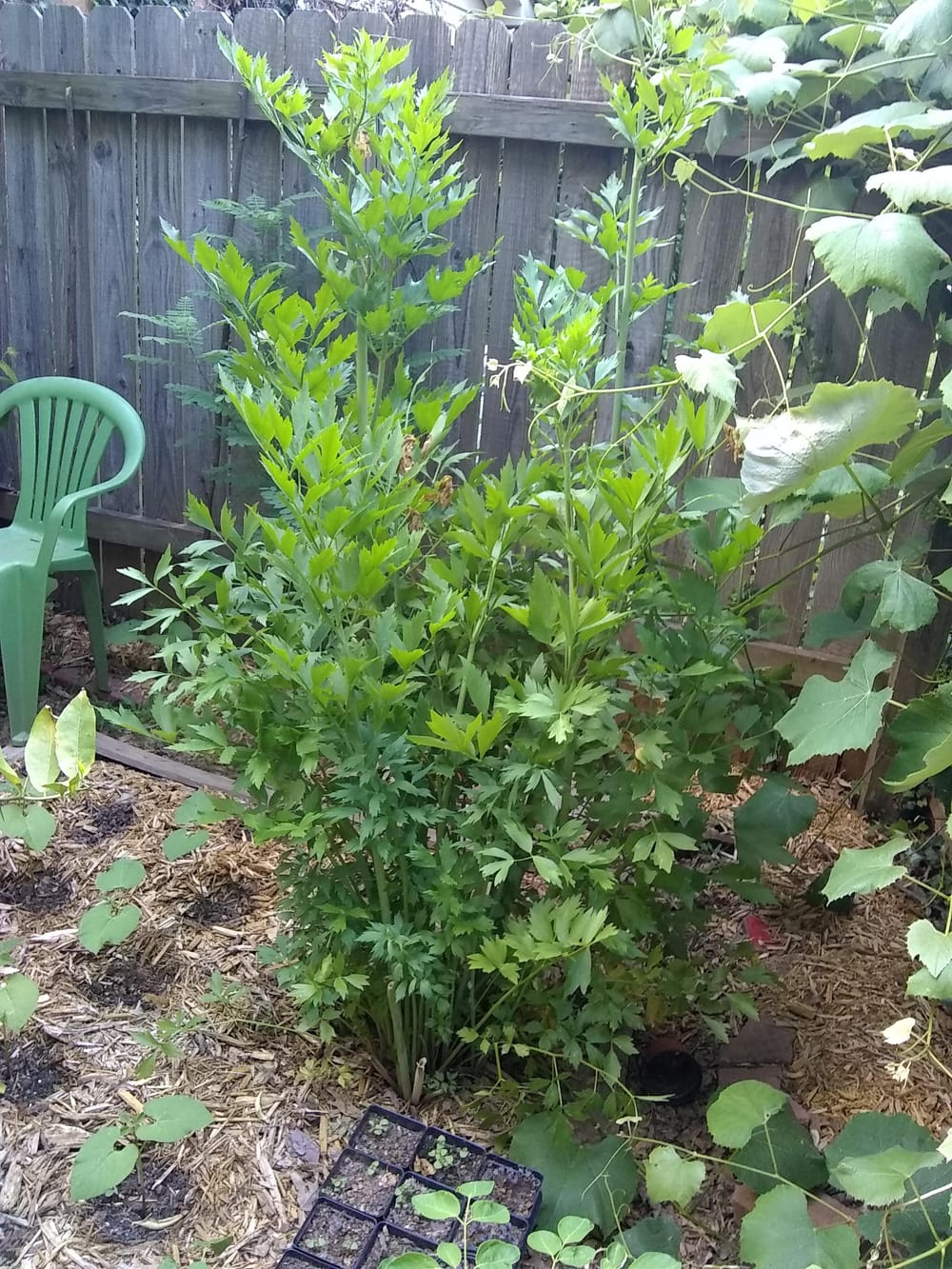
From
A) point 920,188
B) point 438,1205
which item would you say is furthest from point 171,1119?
point 920,188

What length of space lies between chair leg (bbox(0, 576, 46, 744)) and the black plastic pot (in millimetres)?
1874

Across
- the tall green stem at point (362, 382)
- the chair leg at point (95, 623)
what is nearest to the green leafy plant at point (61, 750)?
the tall green stem at point (362, 382)

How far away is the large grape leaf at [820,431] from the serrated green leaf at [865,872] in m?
Answer: 0.47

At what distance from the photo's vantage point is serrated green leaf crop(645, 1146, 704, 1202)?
1.33 m

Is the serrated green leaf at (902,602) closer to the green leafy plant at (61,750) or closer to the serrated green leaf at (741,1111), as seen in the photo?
the serrated green leaf at (741,1111)

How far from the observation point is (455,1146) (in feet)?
5.18

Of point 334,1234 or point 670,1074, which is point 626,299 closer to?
point 670,1074

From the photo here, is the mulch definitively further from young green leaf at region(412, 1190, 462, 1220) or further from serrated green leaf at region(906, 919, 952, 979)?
young green leaf at region(412, 1190, 462, 1220)

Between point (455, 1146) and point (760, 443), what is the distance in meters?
1.16

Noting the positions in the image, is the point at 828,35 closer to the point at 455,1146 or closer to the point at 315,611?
the point at 315,611

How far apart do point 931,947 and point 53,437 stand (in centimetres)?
299

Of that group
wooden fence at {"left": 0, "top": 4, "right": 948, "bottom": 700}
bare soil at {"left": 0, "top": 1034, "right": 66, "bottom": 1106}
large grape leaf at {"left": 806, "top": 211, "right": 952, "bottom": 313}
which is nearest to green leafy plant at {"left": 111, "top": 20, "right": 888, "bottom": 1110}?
large grape leaf at {"left": 806, "top": 211, "right": 952, "bottom": 313}

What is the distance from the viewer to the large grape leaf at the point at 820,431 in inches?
50.2

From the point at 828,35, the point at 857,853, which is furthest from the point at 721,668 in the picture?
the point at 828,35
